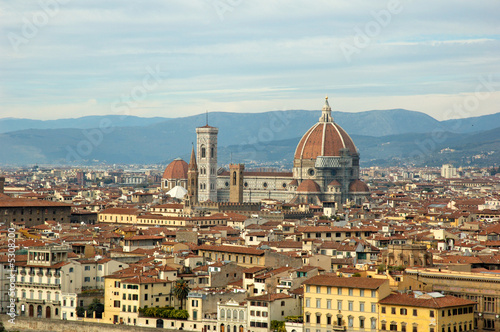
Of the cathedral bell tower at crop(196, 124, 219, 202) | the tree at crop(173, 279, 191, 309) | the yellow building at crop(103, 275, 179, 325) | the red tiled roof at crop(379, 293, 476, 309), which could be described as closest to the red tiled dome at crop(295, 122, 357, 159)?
the cathedral bell tower at crop(196, 124, 219, 202)

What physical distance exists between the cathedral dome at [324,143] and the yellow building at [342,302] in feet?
355

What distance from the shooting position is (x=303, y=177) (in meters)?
156

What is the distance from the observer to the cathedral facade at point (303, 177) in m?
148

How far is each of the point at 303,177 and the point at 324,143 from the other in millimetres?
5762

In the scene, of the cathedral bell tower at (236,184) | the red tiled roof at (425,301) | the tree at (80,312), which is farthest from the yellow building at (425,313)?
the cathedral bell tower at (236,184)

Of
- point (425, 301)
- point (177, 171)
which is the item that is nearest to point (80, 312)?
point (425, 301)

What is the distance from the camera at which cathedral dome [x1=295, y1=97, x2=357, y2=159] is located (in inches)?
6127

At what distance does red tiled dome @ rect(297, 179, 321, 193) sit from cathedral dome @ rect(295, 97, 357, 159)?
776 centimetres

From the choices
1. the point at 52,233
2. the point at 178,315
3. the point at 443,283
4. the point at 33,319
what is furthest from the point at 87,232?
the point at 443,283

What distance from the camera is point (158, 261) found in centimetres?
5894

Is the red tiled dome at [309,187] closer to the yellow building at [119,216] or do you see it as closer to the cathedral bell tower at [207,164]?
the cathedral bell tower at [207,164]

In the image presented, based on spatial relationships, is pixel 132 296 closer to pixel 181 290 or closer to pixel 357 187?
pixel 181 290

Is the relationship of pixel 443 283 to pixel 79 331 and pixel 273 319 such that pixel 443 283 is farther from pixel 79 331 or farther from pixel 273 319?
pixel 79 331

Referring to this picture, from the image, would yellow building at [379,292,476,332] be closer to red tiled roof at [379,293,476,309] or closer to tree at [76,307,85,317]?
red tiled roof at [379,293,476,309]
